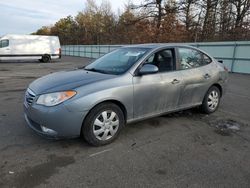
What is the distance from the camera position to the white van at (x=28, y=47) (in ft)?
63.3

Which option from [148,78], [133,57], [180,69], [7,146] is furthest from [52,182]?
[180,69]

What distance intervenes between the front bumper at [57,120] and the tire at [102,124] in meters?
0.13

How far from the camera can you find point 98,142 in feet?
11.2

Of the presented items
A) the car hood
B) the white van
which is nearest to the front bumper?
the car hood

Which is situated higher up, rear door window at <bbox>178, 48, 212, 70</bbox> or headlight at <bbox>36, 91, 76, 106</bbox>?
rear door window at <bbox>178, 48, 212, 70</bbox>

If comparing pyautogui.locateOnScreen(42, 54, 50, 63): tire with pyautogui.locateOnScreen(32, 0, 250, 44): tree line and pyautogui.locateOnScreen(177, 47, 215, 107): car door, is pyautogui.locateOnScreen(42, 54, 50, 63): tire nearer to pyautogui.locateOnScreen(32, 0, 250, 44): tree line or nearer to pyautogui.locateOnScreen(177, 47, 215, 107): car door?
pyautogui.locateOnScreen(32, 0, 250, 44): tree line

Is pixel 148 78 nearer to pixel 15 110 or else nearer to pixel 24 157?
pixel 24 157

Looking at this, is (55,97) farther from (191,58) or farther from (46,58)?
(46,58)

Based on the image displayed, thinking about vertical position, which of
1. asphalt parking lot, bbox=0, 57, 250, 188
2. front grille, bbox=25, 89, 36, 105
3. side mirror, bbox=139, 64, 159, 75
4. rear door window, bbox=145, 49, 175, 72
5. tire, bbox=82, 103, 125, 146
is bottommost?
asphalt parking lot, bbox=0, 57, 250, 188

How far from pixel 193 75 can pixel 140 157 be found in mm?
2149

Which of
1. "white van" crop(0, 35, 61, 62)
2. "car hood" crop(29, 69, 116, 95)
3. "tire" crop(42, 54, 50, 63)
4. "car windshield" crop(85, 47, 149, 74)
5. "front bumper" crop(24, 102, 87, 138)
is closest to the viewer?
"front bumper" crop(24, 102, 87, 138)

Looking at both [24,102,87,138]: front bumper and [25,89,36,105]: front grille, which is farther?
[25,89,36,105]: front grille

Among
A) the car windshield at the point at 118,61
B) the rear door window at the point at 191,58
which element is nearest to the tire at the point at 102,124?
the car windshield at the point at 118,61

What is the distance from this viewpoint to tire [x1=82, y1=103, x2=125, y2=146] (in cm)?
326
